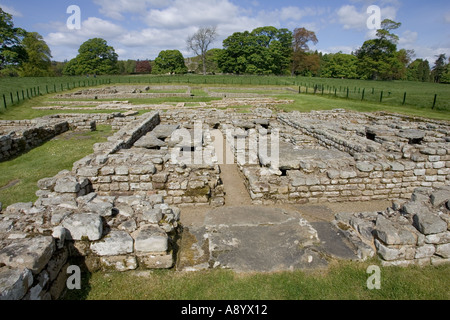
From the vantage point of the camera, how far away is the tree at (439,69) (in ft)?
241

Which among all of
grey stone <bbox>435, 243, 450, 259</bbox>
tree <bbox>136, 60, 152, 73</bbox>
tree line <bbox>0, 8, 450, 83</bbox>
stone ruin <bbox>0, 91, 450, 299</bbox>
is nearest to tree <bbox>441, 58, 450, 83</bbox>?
tree line <bbox>0, 8, 450, 83</bbox>

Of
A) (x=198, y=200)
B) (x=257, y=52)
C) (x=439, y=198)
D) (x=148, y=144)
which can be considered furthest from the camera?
(x=257, y=52)

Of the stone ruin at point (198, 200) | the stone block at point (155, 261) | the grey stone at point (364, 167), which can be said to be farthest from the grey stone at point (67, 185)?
the grey stone at point (364, 167)

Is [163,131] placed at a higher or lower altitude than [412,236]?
higher

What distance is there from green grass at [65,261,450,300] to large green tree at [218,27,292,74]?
234 ft

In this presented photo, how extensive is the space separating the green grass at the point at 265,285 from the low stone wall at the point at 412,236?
0.21 meters

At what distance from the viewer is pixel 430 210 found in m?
4.33

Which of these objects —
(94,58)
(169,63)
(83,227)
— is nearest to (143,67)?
(169,63)

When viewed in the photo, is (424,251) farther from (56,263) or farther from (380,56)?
(380,56)

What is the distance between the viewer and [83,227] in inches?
142

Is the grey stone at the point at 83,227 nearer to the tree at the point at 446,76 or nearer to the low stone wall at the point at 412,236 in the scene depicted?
the low stone wall at the point at 412,236

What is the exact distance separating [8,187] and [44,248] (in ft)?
18.6

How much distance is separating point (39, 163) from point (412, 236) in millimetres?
10804
